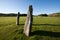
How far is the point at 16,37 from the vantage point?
17797 millimetres

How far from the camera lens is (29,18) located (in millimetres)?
18625

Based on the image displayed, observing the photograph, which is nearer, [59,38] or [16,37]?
[59,38]

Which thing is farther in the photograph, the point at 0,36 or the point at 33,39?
the point at 0,36

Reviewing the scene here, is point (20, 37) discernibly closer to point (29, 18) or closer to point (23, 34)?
point (23, 34)

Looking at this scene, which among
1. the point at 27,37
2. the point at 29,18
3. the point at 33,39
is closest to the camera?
the point at 33,39

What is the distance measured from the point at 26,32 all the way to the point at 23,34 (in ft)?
2.21

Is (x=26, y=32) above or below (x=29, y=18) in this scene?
below

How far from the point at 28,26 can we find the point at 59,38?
5.13 meters

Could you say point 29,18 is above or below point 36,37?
above

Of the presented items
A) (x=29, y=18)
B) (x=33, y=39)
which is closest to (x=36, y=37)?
(x=33, y=39)

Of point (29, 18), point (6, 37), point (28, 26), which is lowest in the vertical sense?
point (6, 37)

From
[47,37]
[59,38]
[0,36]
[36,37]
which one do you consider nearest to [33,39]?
[36,37]

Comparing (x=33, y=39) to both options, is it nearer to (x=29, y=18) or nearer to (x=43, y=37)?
(x=43, y=37)

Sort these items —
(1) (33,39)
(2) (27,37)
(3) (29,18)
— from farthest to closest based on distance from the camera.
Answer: (3) (29,18) → (2) (27,37) → (1) (33,39)
